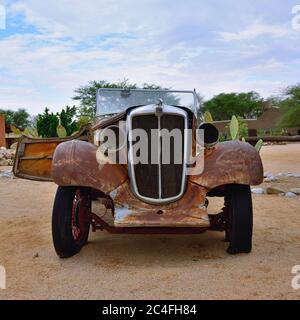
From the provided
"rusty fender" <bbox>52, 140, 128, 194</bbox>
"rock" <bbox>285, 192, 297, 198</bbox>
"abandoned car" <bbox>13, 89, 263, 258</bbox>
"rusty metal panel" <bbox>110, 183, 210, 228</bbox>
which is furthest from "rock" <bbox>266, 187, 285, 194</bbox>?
"rusty fender" <bbox>52, 140, 128, 194</bbox>

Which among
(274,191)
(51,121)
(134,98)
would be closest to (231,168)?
(134,98)

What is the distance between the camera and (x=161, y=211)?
13.1ft

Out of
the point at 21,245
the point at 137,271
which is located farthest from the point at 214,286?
the point at 21,245

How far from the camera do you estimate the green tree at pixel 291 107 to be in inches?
1372

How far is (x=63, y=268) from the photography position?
13.0ft

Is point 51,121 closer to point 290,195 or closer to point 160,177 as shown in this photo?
point 290,195

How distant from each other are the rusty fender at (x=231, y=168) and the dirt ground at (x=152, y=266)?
2.17 ft

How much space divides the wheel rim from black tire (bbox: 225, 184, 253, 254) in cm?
135

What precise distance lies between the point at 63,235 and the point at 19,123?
5996 centimetres

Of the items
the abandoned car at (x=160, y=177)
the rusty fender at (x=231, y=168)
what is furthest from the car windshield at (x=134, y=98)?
the rusty fender at (x=231, y=168)

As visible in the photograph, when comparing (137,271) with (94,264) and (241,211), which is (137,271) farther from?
(241,211)

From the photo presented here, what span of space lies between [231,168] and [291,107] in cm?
3372

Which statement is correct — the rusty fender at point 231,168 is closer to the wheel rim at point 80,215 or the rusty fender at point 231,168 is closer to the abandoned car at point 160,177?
the abandoned car at point 160,177
